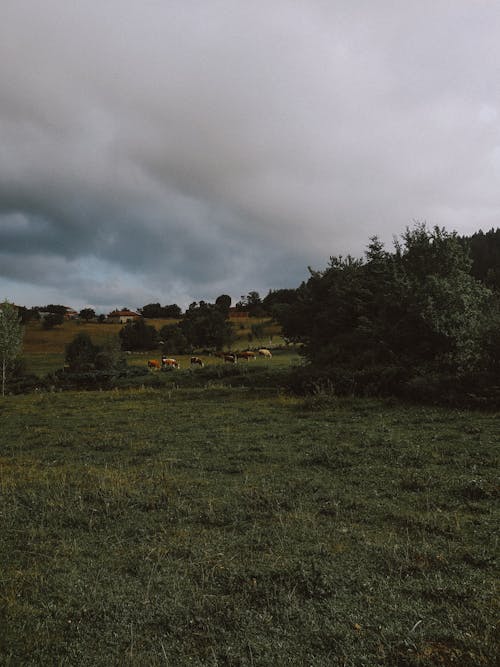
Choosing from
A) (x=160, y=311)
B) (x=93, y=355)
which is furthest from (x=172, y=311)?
(x=93, y=355)

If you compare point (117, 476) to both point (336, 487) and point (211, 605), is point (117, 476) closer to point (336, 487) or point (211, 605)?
point (336, 487)

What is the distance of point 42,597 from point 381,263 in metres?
30.5

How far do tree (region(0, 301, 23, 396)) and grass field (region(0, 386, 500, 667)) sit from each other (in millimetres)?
40271

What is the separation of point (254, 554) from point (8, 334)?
5182cm

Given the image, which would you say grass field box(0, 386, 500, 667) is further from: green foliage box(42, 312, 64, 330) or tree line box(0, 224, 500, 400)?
green foliage box(42, 312, 64, 330)

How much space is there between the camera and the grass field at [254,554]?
4594mm

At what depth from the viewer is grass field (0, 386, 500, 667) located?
15.1 ft

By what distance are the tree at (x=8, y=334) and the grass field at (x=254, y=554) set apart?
40.3m

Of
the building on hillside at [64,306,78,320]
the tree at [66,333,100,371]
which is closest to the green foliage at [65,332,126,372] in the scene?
the tree at [66,333,100,371]

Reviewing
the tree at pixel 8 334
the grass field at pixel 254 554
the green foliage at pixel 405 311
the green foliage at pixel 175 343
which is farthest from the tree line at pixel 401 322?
the green foliage at pixel 175 343

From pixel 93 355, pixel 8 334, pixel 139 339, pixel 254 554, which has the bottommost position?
pixel 254 554

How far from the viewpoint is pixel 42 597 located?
18.0 feet

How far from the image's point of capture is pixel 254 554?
661 centimetres

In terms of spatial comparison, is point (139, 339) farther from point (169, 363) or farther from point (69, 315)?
point (69, 315)
